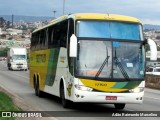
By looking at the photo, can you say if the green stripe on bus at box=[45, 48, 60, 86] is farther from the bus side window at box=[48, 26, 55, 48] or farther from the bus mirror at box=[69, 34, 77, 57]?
the bus mirror at box=[69, 34, 77, 57]

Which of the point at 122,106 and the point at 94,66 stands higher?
the point at 94,66

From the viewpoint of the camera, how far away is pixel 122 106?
56.6ft

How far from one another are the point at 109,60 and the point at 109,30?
107 cm

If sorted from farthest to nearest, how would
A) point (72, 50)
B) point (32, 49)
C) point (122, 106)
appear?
point (32, 49), point (122, 106), point (72, 50)

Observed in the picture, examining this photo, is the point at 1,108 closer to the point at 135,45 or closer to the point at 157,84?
the point at 135,45

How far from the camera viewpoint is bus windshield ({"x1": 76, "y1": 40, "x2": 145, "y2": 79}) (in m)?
15.3

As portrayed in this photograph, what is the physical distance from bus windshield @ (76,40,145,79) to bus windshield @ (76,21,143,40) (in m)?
0.25

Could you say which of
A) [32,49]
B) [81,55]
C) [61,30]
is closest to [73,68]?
[81,55]

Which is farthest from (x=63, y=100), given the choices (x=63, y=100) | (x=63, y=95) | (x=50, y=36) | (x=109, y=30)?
(x=50, y=36)

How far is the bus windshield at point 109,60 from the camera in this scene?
15.3m

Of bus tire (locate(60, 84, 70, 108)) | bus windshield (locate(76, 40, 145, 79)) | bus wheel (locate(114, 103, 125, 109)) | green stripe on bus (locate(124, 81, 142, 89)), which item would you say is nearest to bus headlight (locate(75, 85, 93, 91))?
bus windshield (locate(76, 40, 145, 79))

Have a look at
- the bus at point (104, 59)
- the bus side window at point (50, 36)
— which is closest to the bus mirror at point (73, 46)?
the bus at point (104, 59)

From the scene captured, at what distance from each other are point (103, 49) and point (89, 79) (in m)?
1.06

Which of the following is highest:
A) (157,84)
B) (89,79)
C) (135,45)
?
(135,45)
